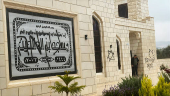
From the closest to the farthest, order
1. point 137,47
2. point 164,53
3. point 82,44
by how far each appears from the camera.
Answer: point 82,44 → point 137,47 → point 164,53

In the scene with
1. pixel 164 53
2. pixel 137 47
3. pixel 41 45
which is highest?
pixel 137 47

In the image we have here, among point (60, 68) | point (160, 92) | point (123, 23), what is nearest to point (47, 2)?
point (60, 68)

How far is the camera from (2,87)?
5570mm

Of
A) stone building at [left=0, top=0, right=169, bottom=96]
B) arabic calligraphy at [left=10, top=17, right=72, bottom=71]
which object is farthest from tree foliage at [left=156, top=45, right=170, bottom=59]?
arabic calligraphy at [left=10, top=17, right=72, bottom=71]

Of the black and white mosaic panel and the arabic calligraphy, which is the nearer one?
the black and white mosaic panel

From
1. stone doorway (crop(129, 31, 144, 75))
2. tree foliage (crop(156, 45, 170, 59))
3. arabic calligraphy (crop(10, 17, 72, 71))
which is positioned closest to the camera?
arabic calligraphy (crop(10, 17, 72, 71))

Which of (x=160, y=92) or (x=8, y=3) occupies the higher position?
(x=8, y=3)

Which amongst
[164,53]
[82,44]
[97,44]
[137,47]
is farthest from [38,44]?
[164,53]

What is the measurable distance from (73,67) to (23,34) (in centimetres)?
227

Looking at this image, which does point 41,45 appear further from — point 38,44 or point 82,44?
point 82,44

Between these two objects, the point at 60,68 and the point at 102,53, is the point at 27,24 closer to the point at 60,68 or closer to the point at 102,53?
the point at 60,68

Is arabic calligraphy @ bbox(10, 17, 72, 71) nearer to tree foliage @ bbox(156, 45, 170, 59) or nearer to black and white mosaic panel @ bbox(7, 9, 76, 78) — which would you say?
black and white mosaic panel @ bbox(7, 9, 76, 78)

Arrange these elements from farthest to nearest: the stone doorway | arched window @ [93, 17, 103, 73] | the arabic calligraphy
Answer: the stone doorway, arched window @ [93, 17, 103, 73], the arabic calligraphy

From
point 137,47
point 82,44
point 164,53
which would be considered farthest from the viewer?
point 164,53
